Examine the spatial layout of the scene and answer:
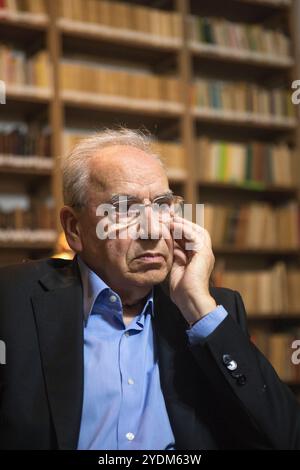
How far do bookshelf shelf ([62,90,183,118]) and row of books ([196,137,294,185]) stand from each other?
32 cm

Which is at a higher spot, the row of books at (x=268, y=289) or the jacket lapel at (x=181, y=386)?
the jacket lapel at (x=181, y=386)

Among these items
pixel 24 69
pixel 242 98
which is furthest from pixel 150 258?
pixel 242 98

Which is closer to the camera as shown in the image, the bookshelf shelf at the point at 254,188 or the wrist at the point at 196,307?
the wrist at the point at 196,307

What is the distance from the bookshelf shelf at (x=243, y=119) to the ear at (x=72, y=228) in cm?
294

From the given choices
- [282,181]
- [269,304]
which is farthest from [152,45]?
[269,304]

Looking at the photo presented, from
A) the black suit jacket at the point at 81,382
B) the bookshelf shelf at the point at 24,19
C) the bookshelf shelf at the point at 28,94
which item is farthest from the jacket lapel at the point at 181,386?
the bookshelf shelf at the point at 24,19

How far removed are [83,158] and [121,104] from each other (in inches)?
104

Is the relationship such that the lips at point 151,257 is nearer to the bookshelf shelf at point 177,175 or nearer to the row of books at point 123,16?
the bookshelf shelf at point 177,175

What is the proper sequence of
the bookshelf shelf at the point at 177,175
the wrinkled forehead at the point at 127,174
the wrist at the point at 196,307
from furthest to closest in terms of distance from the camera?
the bookshelf shelf at the point at 177,175 < the wrinkled forehead at the point at 127,174 < the wrist at the point at 196,307

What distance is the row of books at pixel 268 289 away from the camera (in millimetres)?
4477

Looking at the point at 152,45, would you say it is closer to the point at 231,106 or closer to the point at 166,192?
the point at 231,106

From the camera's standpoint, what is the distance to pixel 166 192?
1601mm

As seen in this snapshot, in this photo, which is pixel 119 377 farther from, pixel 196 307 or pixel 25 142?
pixel 25 142
